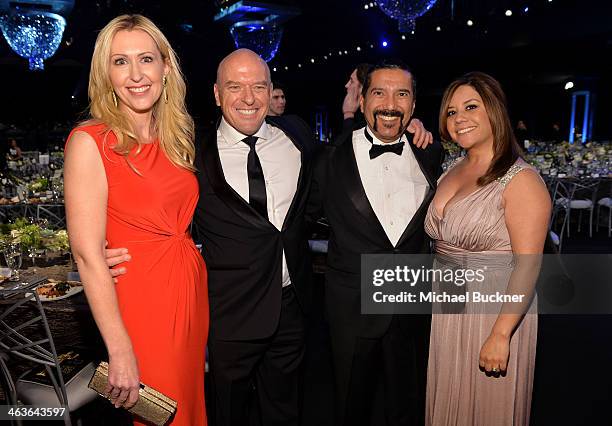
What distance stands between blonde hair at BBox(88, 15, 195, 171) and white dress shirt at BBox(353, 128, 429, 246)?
0.82 meters

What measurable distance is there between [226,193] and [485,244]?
1.11 metres

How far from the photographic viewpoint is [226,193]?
6.66ft

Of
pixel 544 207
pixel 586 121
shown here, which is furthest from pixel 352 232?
pixel 586 121

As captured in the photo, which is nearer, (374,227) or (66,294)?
(374,227)

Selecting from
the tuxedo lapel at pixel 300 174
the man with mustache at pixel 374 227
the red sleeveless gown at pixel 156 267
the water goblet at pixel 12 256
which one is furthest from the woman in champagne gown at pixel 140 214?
the water goblet at pixel 12 256

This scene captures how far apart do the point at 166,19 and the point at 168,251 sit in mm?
8465

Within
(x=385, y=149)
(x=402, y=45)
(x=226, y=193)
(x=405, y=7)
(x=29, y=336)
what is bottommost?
(x=29, y=336)

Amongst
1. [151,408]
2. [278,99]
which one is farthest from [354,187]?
[278,99]

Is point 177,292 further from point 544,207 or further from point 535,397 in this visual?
point 535,397

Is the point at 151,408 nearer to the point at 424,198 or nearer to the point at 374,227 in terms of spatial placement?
the point at 374,227

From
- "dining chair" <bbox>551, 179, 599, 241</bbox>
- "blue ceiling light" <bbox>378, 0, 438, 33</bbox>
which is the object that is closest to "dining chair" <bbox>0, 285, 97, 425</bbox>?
"blue ceiling light" <bbox>378, 0, 438, 33</bbox>

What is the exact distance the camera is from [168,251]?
1760mm

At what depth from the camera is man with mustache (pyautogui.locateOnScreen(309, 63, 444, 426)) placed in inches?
87.2

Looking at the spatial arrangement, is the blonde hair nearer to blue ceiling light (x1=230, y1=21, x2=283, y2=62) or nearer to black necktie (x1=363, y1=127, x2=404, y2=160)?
black necktie (x1=363, y1=127, x2=404, y2=160)
